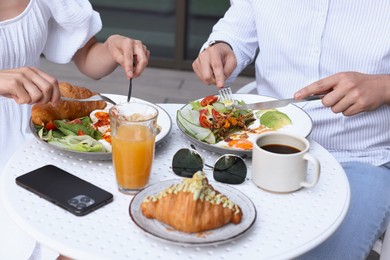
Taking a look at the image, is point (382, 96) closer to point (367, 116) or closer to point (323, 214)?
point (367, 116)

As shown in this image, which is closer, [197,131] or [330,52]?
[197,131]

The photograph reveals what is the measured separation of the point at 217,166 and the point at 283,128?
288mm

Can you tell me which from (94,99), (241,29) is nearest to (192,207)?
(94,99)

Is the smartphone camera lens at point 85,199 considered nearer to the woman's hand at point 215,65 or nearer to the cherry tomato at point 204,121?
the cherry tomato at point 204,121

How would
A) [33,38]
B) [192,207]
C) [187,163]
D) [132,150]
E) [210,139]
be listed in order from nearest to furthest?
[192,207]
[132,150]
[187,163]
[210,139]
[33,38]

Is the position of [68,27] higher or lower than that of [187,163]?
higher

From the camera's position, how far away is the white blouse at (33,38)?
63.1 inches

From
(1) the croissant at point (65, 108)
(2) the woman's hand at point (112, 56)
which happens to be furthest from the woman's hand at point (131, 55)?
(1) the croissant at point (65, 108)

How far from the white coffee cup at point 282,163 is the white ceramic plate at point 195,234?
74 mm

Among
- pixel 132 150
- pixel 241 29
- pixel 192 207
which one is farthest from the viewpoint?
pixel 241 29

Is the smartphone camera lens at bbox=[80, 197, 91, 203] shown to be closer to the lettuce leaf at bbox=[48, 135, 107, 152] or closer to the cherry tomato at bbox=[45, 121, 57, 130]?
the lettuce leaf at bbox=[48, 135, 107, 152]

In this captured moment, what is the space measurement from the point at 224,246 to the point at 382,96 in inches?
26.1

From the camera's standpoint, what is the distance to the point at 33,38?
1.64 meters

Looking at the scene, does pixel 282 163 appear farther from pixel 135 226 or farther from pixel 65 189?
pixel 65 189
